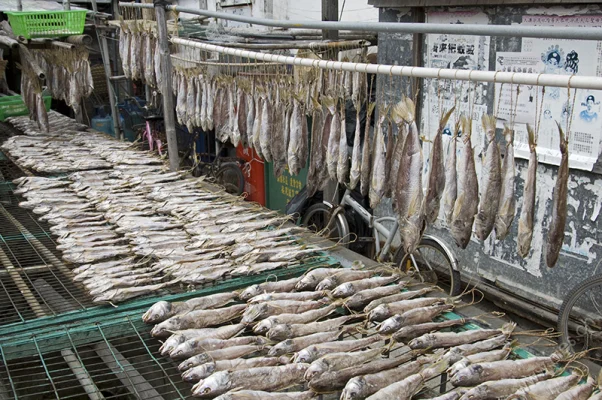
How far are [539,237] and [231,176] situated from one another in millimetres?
6851

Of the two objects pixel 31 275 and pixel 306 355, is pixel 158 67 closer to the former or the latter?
pixel 31 275

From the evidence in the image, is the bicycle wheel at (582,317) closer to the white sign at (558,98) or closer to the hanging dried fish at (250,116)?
the white sign at (558,98)

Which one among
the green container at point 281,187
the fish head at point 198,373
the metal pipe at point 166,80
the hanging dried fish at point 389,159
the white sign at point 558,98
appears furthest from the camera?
the green container at point 281,187

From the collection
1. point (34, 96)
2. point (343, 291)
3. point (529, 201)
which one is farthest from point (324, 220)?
point (34, 96)

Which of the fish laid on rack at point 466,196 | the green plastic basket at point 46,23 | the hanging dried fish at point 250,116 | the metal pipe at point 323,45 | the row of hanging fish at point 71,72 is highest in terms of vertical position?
the green plastic basket at point 46,23

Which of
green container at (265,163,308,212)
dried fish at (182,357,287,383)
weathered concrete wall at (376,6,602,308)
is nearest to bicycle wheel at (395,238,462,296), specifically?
weathered concrete wall at (376,6,602,308)

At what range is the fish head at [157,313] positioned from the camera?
4.06m

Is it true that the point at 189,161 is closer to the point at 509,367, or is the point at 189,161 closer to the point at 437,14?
the point at 437,14

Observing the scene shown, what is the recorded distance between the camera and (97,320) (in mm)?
4152

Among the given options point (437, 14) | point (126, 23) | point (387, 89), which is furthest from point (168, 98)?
point (437, 14)

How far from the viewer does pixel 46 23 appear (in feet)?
31.4

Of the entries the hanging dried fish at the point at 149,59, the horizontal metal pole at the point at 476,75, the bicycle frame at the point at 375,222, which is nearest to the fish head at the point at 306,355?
the horizontal metal pole at the point at 476,75

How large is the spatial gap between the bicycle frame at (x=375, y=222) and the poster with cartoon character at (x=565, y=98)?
1682 millimetres

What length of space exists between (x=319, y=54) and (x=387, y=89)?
3.33 feet
